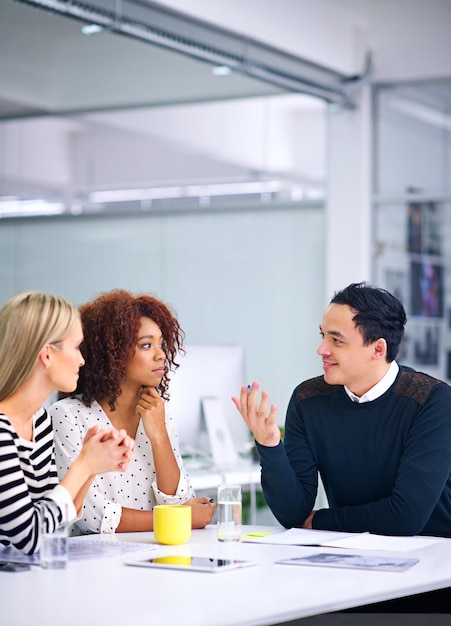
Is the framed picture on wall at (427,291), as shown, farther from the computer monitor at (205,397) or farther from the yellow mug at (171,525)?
the yellow mug at (171,525)

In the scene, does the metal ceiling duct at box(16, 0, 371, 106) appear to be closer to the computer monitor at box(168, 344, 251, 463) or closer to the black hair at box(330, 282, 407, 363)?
the computer monitor at box(168, 344, 251, 463)

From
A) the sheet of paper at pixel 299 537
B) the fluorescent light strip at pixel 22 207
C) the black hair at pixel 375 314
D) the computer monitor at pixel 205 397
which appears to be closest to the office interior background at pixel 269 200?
the fluorescent light strip at pixel 22 207

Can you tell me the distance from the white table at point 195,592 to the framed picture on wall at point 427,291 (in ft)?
17.2

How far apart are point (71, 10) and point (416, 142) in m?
3.44

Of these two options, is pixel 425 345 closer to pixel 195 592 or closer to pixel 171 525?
pixel 171 525

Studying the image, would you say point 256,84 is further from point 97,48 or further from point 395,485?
point 395,485

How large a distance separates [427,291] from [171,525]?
5.28 metres

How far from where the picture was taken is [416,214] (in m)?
7.67

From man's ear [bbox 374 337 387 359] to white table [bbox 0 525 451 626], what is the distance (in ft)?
2.63

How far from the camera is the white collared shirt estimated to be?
3.16 m

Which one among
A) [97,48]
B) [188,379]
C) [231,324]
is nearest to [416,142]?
[231,324]

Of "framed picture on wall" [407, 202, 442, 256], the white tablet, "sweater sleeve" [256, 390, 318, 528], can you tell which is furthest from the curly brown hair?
"framed picture on wall" [407, 202, 442, 256]

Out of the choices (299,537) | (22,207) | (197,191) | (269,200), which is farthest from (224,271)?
(299,537)

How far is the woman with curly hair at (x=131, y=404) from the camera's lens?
3062 millimetres
